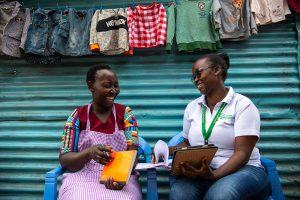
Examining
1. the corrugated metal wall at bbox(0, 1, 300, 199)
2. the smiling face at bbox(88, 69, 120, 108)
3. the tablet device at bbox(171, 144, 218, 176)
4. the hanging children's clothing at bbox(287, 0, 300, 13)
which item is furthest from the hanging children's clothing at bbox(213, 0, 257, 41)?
the tablet device at bbox(171, 144, 218, 176)

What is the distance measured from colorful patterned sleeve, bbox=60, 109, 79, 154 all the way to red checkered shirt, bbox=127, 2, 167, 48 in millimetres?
1301

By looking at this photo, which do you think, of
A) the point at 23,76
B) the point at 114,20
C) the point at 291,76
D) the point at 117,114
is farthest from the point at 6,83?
the point at 291,76

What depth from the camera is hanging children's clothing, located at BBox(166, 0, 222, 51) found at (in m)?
3.41

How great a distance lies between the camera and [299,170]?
329 cm

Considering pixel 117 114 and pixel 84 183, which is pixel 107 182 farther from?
pixel 117 114

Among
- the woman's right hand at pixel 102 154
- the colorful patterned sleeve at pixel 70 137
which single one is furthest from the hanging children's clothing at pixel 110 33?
the woman's right hand at pixel 102 154

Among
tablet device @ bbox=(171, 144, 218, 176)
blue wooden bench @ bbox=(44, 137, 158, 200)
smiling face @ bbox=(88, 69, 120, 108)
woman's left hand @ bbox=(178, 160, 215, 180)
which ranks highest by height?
smiling face @ bbox=(88, 69, 120, 108)

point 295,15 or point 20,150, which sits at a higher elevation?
point 295,15

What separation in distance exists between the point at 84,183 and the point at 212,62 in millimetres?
1352

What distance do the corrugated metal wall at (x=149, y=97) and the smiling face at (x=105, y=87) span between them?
108 cm

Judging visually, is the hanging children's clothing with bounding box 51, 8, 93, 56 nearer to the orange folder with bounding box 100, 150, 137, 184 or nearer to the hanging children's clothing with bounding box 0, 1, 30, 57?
the hanging children's clothing with bounding box 0, 1, 30, 57

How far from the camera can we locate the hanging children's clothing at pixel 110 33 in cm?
346

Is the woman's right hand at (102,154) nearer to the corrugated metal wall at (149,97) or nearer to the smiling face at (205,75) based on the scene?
the smiling face at (205,75)

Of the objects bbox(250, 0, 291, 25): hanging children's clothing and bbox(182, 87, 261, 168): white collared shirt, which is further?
bbox(250, 0, 291, 25): hanging children's clothing
